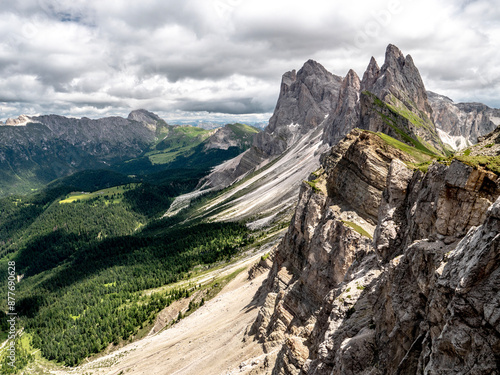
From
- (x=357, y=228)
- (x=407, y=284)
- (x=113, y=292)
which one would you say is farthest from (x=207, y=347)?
(x=113, y=292)

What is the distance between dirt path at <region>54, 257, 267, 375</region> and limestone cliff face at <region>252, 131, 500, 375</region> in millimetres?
6912

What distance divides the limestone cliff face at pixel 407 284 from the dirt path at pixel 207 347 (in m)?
6.91

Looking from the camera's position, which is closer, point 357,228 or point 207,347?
point 357,228

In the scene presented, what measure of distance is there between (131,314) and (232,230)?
71386 mm

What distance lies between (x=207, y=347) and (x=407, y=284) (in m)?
45.6

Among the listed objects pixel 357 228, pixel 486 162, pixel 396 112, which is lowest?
pixel 357 228

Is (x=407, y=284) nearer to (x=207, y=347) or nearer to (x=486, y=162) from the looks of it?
(x=486, y=162)

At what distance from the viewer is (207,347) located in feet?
173

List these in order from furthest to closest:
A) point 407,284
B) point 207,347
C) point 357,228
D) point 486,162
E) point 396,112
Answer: point 396,112 < point 207,347 < point 357,228 < point 407,284 < point 486,162

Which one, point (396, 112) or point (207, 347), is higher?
point (396, 112)

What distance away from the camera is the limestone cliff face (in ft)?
39.6

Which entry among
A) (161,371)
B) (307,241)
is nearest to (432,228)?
(307,241)

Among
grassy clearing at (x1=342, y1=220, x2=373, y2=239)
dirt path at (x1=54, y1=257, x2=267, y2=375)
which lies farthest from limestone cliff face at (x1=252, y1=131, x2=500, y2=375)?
dirt path at (x1=54, y1=257, x2=267, y2=375)

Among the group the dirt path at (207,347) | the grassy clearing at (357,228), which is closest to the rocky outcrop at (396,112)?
the grassy clearing at (357,228)
